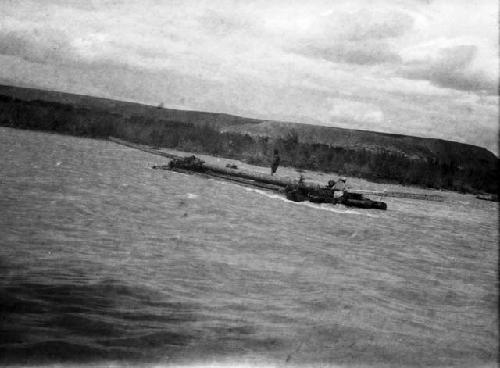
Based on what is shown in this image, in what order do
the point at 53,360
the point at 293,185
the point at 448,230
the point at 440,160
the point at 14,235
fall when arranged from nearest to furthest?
the point at 53,360 → the point at 14,235 → the point at 440,160 → the point at 448,230 → the point at 293,185

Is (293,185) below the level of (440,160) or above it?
below

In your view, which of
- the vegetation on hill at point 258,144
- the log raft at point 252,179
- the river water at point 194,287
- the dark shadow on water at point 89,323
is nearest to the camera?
the dark shadow on water at point 89,323

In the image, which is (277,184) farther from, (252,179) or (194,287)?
(194,287)

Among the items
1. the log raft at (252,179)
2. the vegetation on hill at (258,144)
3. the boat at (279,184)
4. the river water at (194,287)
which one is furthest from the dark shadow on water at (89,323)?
the boat at (279,184)

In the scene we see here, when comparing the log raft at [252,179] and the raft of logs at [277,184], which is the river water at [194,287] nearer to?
the log raft at [252,179]

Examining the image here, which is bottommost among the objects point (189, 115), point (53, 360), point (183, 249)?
point (53, 360)

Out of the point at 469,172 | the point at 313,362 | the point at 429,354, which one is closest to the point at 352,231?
the point at 469,172

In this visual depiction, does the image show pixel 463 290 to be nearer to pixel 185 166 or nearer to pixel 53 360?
pixel 53 360
